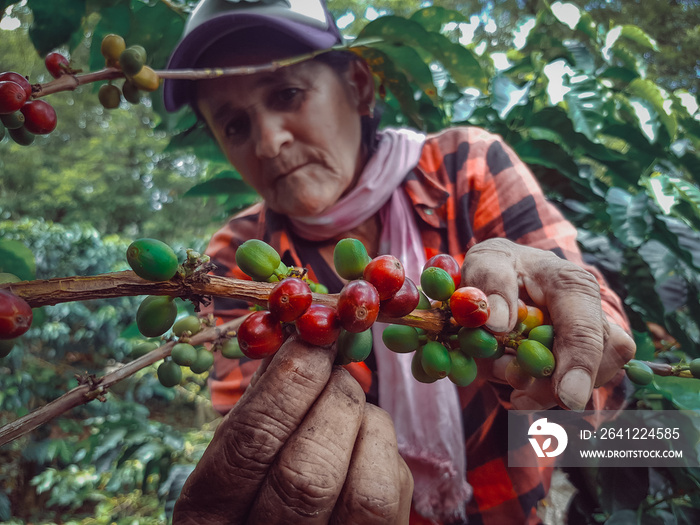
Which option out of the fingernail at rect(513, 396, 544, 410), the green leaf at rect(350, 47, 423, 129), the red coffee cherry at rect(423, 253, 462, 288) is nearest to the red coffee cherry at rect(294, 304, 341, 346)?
the red coffee cherry at rect(423, 253, 462, 288)

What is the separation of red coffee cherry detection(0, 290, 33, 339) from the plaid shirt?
1.16 m

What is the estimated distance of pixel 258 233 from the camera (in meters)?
2.11

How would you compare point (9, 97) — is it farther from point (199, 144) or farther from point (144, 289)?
point (199, 144)

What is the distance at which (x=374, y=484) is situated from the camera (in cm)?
78

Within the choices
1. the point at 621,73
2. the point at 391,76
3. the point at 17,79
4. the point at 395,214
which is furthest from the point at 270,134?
the point at 621,73

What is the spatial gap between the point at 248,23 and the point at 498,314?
1456 millimetres

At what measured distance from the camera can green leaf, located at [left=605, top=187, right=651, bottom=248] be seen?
5.99ft

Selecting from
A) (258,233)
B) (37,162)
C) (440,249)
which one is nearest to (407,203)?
(440,249)

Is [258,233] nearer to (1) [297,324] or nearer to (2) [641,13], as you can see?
(1) [297,324]

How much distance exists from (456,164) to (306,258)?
797 millimetres

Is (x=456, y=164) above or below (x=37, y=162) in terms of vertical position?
above

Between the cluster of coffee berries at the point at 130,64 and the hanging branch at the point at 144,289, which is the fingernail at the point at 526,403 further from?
the cluster of coffee berries at the point at 130,64

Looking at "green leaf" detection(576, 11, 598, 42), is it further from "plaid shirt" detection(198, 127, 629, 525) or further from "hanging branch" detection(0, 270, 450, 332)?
"hanging branch" detection(0, 270, 450, 332)

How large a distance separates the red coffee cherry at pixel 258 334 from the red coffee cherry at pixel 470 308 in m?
0.34
